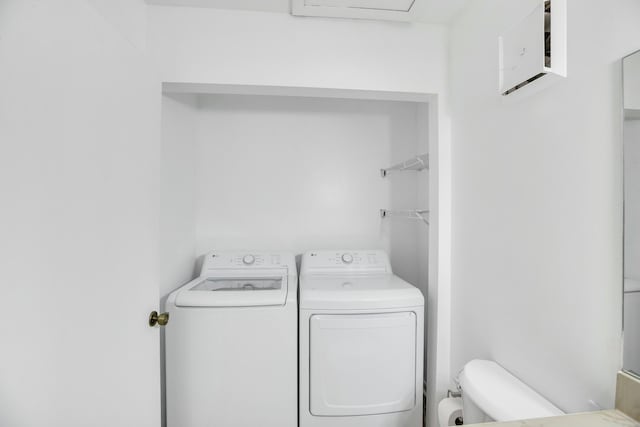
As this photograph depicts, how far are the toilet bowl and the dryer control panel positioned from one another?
937mm

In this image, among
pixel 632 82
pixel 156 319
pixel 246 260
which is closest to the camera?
pixel 632 82

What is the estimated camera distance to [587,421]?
2.52 feet

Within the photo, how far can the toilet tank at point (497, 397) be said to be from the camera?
3.20ft

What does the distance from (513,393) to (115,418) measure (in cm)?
136

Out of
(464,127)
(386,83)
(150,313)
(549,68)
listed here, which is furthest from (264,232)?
(549,68)

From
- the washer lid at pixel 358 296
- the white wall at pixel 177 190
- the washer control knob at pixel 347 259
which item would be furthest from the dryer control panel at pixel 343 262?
the white wall at pixel 177 190

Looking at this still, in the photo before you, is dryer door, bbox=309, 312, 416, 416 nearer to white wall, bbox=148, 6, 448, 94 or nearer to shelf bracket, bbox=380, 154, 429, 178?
shelf bracket, bbox=380, 154, 429, 178

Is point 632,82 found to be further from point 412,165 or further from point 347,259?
point 347,259

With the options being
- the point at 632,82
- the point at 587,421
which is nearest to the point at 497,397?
the point at 587,421

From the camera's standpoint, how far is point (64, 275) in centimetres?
80

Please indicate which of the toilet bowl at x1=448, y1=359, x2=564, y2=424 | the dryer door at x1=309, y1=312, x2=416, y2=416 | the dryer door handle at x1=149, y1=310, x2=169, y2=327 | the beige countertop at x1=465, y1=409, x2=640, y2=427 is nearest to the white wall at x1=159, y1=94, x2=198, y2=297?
the dryer door handle at x1=149, y1=310, x2=169, y2=327

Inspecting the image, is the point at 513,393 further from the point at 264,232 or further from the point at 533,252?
the point at 264,232

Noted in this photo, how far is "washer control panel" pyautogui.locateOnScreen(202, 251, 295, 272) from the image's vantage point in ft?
6.72

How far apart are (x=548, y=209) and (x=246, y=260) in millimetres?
1675
